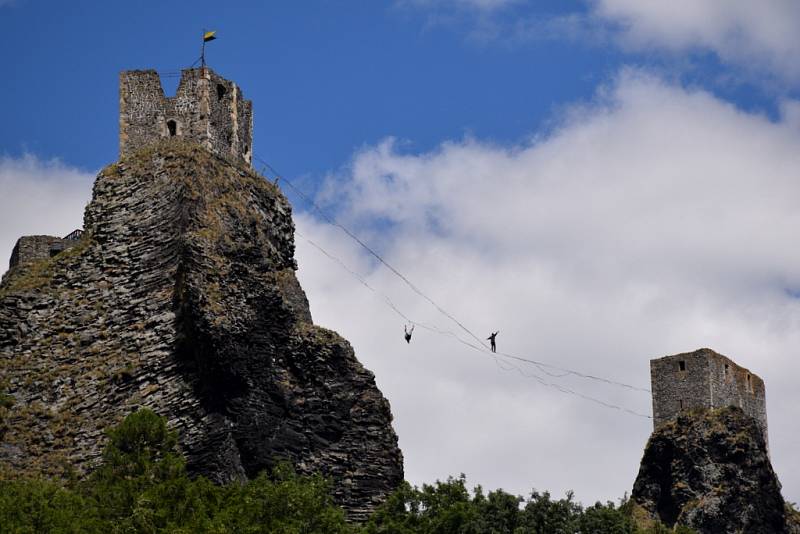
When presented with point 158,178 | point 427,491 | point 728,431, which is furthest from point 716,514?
point 158,178

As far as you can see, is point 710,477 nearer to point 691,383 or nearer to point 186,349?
point 691,383

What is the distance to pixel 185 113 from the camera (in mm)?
88750

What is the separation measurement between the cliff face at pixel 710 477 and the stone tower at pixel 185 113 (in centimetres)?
3206

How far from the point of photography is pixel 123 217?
84812 millimetres

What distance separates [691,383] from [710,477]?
501cm

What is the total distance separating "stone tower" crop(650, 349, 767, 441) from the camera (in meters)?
112

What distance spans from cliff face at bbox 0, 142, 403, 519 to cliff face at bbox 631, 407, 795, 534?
102 ft

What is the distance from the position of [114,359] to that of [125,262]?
4520mm

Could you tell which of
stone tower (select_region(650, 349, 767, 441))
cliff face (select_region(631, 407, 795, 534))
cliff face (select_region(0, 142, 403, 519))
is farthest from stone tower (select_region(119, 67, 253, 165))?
cliff face (select_region(631, 407, 795, 534))

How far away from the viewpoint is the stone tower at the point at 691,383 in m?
112

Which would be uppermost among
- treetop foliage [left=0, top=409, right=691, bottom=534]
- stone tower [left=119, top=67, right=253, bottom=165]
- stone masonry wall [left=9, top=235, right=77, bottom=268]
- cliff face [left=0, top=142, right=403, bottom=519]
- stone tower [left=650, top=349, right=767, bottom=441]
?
stone tower [left=119, top=67, right=253, bottom=165]

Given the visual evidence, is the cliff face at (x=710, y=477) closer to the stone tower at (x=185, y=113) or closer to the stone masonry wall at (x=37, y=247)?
the stone tower at (x=185, y=113)

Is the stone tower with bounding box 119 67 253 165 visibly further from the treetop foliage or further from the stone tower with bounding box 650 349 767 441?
the stone tower with bounding box 650 349 767 441

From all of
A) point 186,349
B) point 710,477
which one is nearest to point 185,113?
point 186,349
